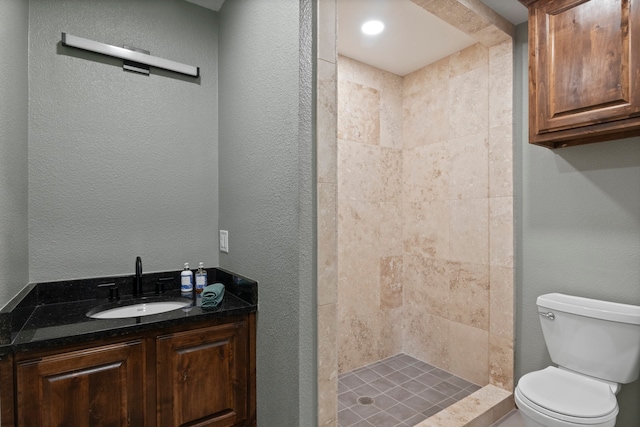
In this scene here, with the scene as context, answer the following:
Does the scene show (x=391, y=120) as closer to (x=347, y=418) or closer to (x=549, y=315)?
(x=549, y=315)

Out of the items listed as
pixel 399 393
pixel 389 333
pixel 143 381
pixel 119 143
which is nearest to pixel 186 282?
pixel 143 381

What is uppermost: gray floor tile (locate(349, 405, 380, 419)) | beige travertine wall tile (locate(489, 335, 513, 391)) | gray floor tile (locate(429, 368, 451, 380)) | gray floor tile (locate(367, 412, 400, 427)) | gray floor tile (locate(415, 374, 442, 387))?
beige travertine wall tile (locate(489, 335, 513, 391))

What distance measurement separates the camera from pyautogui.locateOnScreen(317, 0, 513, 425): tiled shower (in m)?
2.38

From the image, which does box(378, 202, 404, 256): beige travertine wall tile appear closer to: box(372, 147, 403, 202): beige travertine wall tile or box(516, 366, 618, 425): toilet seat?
box(372, 147, 403, 202): beige travertine wall tile

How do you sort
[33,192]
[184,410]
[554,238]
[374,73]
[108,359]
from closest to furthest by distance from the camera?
[108,359]
[184,410]
[33,192]
[554,238]
[374,73]

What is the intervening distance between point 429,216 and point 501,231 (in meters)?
0.72

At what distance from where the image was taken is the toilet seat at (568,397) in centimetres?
148

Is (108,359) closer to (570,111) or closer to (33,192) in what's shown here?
(33,192)

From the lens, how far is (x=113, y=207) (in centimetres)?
189

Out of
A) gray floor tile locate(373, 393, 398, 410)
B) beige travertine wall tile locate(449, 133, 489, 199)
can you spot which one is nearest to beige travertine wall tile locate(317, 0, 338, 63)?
beige travertine wall tile locate(449, 133, 489, 199)

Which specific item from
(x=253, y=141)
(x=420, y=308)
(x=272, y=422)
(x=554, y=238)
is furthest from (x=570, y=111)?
(x=272, y=422)

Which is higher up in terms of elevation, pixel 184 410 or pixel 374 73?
pixel 374 73

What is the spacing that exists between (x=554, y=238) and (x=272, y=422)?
6.51ft

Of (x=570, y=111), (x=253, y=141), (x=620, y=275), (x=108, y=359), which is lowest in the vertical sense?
(x=108, y=359)
